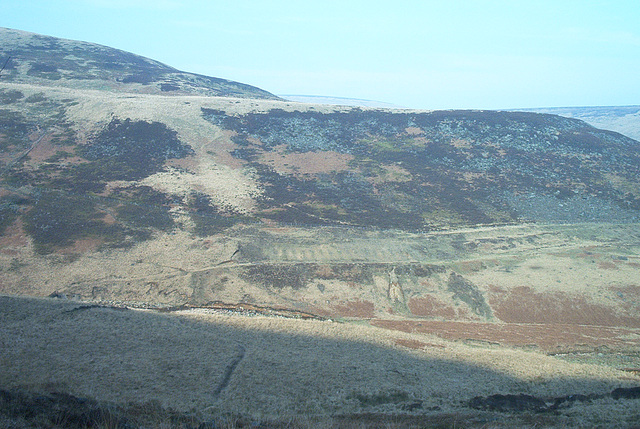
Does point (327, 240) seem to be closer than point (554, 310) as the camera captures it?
No

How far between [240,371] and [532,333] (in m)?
21.0

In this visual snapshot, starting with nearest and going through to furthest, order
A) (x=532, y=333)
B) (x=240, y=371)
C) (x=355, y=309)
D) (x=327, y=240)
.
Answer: (x=240, y=371) < (x=532, y=333) < (x=355, y=309) < (x=327, y=240)

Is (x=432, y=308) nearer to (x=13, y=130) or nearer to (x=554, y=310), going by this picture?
(x=554, y=310)

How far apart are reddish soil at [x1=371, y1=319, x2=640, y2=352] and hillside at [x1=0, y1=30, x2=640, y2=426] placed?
0.17 meters

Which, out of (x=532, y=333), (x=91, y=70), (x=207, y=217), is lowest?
(x=532, y=333)

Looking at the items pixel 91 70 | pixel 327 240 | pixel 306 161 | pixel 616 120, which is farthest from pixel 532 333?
pixel 616 120

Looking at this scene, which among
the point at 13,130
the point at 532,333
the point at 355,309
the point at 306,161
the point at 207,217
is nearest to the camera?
the point at 532,333

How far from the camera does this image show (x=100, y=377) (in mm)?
14773

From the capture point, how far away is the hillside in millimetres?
18516

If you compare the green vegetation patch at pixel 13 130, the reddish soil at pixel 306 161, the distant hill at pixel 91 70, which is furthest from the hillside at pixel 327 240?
the distant hill at pixel 91 70

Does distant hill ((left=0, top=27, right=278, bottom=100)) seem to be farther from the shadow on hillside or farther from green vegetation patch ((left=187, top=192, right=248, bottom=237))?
the shadow on hillside

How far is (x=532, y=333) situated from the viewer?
2617 centimetres

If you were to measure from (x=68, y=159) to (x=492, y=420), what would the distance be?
54872 mm

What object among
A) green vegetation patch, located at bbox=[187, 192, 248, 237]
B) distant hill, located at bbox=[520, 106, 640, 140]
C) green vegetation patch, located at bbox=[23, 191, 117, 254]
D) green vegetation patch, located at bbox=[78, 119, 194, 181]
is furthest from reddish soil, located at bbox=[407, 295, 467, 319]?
distant hill, located at bbox=[520, 106, 640, 140]
